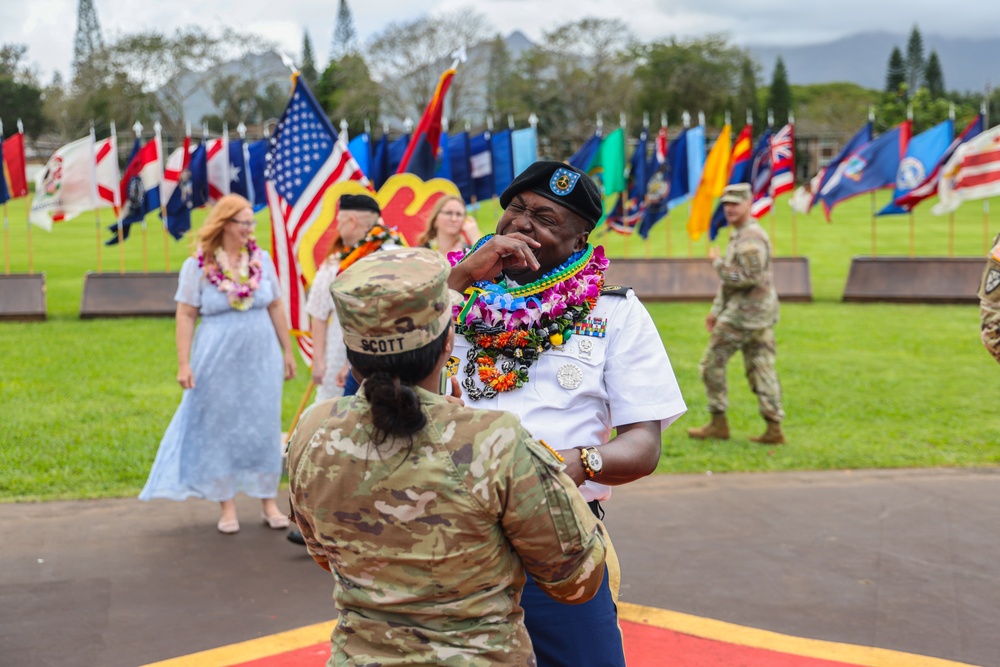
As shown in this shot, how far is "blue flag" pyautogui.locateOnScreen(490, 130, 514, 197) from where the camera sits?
63.7ft

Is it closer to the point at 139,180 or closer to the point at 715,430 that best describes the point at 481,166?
the point at 139,180

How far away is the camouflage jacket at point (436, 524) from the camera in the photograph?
1.96m

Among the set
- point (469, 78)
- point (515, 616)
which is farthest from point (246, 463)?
point (469, 78)

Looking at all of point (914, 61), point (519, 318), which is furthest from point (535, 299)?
point (914, 61)

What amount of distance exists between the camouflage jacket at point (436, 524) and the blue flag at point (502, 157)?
57.6 feet

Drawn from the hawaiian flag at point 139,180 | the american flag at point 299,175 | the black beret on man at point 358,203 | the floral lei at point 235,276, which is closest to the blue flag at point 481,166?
the hawaiian flag at point 139,180

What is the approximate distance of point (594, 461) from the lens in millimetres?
2443

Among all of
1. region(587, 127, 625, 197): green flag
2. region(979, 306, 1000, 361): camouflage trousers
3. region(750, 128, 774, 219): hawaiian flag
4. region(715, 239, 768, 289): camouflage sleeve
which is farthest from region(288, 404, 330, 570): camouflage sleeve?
region(750, 128, 774, 219): hawaiian flag

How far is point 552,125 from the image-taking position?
7175 centimetres

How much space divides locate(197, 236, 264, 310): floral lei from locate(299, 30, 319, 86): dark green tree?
7964cm

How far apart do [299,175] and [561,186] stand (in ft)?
17.2

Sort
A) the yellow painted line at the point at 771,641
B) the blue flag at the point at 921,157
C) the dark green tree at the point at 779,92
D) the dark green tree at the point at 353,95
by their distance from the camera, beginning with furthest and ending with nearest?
the dark green tree at the point at 779,92 < the dark green tree at the point at 353,95 < the blue flag at the point at 921,157 < the yellow painted line at the point at 771,641

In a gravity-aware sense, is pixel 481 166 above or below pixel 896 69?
below

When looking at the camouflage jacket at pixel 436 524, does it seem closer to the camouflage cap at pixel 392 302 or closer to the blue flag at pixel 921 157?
the camouflage cap at pixel 392 302
